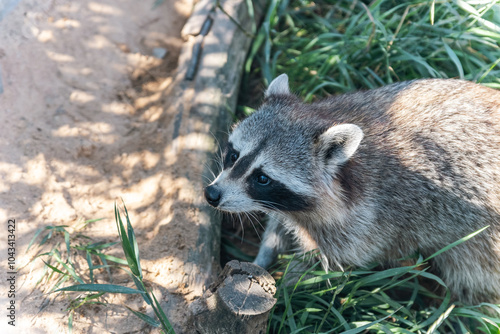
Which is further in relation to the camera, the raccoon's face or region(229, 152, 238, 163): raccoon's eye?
region(229, 152, 238, 163): raccoon's eye

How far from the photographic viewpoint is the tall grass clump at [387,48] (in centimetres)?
442

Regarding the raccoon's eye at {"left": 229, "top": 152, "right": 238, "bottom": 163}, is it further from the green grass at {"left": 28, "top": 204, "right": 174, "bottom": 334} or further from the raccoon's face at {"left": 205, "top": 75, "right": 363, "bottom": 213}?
the green grass at {"left": 28, "top": 204, "right": 174, "bottom": 334}

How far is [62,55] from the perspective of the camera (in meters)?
4.67

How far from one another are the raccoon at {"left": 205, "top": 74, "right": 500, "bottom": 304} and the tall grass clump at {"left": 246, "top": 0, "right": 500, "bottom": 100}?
1.01 meters

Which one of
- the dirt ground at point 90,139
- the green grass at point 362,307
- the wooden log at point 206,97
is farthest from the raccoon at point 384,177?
the dirt ground at point 90,139

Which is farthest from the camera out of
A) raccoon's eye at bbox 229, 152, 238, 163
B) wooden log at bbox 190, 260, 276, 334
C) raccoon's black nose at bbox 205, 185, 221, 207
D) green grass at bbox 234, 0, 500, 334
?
green grass at bbox 234, 0, 500, 334

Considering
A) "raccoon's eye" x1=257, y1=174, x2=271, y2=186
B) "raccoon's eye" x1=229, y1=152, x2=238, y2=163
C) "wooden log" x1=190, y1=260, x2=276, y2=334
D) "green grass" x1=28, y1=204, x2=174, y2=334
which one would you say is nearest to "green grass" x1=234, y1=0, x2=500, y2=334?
"wooden log" x1=190, y1=260, x2=276, y2=334

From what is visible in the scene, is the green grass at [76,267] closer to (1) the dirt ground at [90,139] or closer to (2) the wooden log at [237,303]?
(1) the dirt ground at [90,139]

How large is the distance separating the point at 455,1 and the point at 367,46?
3.07 ft

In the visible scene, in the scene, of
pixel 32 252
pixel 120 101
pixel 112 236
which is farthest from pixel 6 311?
pixel 120 101

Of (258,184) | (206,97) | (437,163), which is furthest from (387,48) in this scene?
(258,184)

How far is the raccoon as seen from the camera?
321 cm

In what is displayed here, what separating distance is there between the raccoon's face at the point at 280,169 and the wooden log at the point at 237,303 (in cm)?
57

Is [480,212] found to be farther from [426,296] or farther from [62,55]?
[62,55]
